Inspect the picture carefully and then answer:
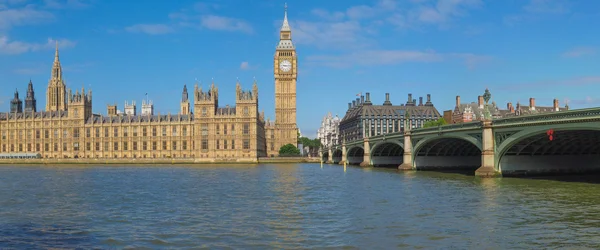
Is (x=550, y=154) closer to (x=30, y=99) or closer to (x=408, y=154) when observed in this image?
(x=408, y=154)

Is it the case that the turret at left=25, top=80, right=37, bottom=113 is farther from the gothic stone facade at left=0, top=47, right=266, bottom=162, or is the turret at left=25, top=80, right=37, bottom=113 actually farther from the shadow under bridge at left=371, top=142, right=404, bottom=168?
the shadow under bridge at left=371, top=142, right=404, bottom=168

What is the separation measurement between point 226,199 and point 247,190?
744cm

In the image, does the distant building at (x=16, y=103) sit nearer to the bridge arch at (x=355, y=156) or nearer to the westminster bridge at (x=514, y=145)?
the bridge arch at (x=355, y=156)

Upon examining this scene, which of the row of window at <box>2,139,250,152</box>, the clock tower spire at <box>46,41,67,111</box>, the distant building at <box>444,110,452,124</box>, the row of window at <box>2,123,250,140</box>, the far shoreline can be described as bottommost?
the far shoreline

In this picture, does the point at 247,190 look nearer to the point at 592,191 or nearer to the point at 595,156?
the point at 592,191

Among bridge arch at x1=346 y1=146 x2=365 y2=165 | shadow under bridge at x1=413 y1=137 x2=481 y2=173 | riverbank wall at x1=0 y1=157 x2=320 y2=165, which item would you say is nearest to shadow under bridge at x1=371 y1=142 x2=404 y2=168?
shadow under bridge at x1=413 y1=137 x2=481 y2=173

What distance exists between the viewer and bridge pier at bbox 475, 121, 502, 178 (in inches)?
2003

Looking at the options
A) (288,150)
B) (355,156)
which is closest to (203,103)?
(288,150)

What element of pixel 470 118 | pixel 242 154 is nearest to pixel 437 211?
pixel 242 154

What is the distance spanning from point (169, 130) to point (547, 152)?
329ft

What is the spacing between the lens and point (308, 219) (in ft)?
87.4

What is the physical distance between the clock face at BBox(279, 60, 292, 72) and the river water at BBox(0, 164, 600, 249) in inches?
4621

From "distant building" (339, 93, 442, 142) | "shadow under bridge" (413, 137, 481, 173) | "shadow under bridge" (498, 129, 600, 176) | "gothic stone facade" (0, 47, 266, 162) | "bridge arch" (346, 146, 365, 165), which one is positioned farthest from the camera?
"distant building" (339, 93, 442, 142)

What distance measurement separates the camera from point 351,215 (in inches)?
1101
